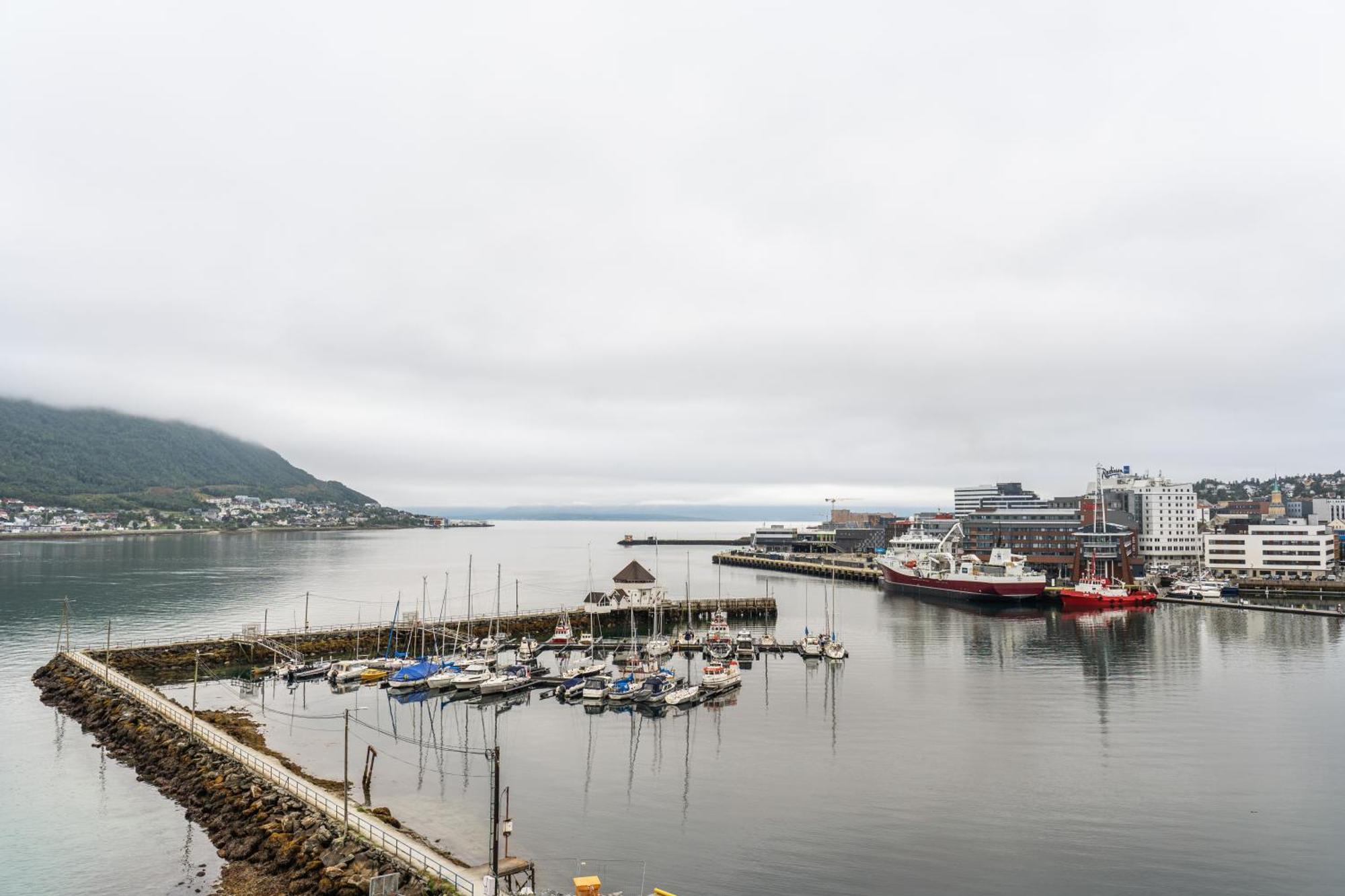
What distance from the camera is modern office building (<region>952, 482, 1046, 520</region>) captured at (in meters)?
150

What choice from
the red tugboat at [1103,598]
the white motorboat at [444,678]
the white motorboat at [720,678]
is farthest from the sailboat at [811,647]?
the red tugboat at [1103,598]

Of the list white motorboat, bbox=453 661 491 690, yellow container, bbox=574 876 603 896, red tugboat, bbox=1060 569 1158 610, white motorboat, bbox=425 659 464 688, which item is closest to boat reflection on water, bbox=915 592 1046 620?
red tugboat, bbox=1060 569 1158 610

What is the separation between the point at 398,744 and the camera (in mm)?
35625

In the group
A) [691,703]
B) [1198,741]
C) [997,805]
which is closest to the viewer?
[997,805]

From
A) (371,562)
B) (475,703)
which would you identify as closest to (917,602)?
(475,703)

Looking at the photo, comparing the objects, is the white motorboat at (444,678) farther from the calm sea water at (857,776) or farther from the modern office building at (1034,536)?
the modern office building at (1034,536)

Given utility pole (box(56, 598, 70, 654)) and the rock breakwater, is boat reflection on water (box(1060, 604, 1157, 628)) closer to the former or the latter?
the rock breakwater

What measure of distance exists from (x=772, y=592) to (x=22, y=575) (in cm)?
10162

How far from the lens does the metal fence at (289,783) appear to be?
20.0 meters

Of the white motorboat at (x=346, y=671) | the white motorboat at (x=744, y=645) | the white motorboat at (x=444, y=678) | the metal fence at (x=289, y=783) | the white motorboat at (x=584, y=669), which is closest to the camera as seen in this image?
the metal fence at (x=289, y=783)

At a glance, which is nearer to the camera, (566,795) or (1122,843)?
(1122,843)

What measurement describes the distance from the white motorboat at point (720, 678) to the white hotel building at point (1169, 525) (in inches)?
4303

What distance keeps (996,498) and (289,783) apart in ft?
534

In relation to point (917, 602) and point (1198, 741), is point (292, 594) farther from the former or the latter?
point (1198, 741)
